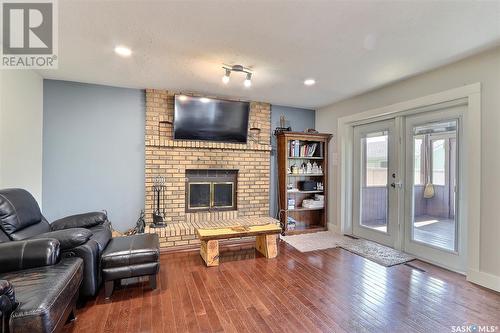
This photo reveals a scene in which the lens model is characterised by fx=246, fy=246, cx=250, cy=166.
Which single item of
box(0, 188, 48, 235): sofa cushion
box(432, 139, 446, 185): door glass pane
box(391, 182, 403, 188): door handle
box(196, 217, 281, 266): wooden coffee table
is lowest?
box(196, 217, 281, 266): wooden coffee table

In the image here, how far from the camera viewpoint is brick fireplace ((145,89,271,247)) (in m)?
3.61

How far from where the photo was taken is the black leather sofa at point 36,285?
4.05 feet

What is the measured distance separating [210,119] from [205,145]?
41 cm

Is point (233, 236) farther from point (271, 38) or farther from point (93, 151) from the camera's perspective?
point (93, 151)

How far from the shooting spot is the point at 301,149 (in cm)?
443

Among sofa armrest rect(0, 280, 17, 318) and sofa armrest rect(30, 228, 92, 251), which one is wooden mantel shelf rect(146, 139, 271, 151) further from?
sofa armrest rect(0, 280, 17, 318)

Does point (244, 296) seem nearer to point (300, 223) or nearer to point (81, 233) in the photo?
point (81, 233)

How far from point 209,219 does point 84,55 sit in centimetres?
262

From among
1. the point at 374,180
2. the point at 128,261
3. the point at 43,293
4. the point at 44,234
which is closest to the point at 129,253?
the point at 128,261

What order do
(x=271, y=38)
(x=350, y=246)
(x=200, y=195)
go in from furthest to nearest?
(x=200, y=195) < (x=350, y=246) < (x=271, y=38)

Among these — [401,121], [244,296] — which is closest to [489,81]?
[401,121]

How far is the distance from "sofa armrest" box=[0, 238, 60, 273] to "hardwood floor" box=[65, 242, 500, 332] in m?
0.53

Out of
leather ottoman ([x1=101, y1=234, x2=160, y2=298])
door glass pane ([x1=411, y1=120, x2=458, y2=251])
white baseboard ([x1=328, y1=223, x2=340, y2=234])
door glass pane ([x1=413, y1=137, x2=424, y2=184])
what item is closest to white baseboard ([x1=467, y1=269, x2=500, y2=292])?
door glass pane ([x1=411, y1=120, x2=458, y2=251])

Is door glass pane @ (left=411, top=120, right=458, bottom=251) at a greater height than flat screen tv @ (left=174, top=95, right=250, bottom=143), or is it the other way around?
flat screen tv @ (left=174, top=95, right=250, bottom=143)
